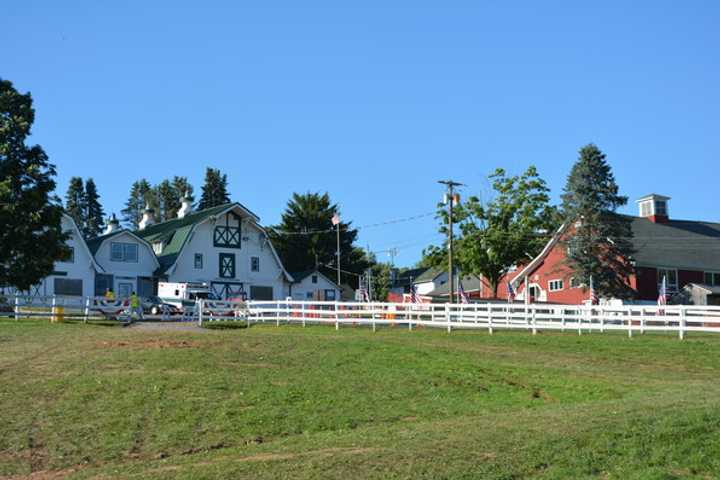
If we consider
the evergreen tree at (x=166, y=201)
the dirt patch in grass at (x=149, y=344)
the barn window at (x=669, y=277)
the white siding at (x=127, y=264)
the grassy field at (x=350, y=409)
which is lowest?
the grassy field at (x=350, y=409)

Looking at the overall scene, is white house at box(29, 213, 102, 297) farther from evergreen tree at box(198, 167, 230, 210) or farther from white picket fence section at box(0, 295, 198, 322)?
evergreen tree at box(198, 167, 230, 210)

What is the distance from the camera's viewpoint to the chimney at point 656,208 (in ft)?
213

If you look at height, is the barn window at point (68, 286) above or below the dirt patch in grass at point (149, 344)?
above

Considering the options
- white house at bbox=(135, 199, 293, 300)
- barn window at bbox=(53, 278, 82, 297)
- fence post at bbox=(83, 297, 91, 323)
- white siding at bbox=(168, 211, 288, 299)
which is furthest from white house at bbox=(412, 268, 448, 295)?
fence post at bbox=(83, 297, 91, 323)

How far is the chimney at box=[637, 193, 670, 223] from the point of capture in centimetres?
6488

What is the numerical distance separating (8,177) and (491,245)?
130ft

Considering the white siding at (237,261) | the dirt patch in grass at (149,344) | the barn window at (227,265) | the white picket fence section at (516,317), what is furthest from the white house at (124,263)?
the dirt patch in grass at (149,344)

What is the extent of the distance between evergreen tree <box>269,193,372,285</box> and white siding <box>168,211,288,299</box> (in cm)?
1667

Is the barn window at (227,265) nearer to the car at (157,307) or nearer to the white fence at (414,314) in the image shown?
the car at (157,307)

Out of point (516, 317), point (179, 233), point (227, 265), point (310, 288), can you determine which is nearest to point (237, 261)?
point (227, 265)

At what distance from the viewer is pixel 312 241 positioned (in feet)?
271

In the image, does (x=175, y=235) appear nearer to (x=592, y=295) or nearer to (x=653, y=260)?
(x=592, y=295)

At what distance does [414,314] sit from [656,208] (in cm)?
3560

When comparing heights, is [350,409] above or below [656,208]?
below
